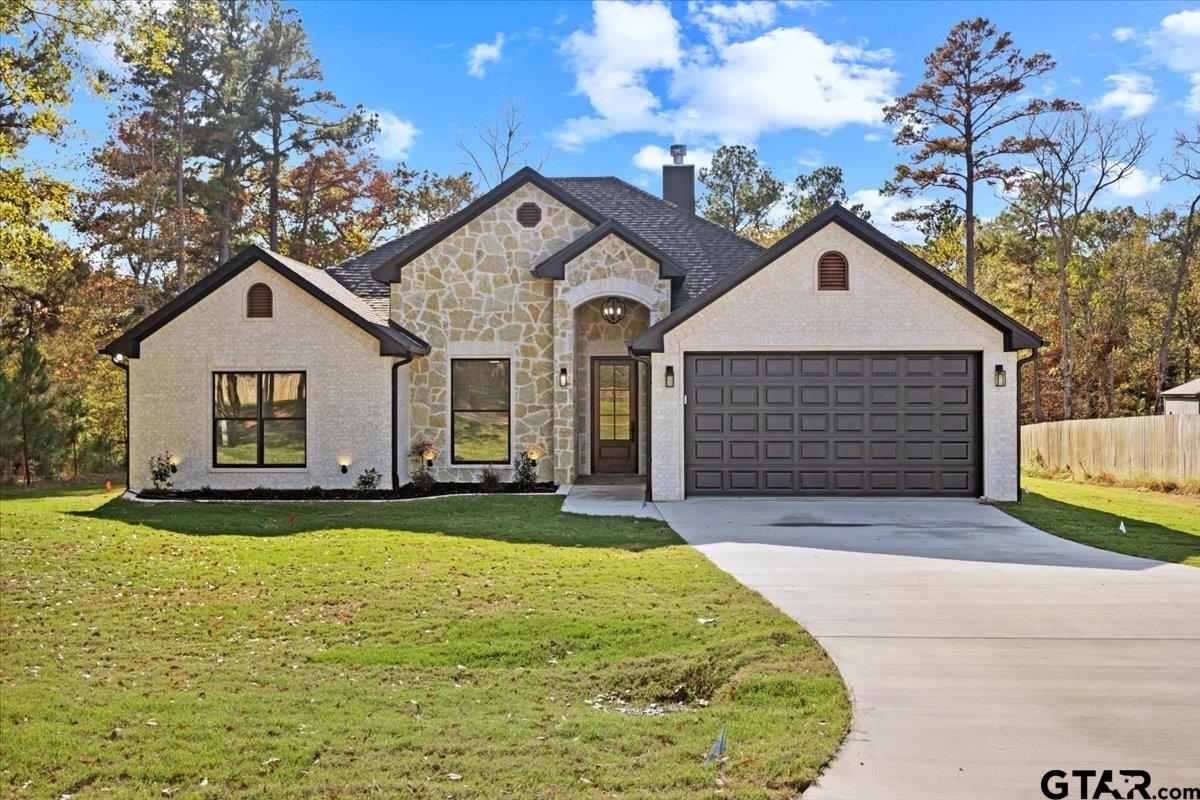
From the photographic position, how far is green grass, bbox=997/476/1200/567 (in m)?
11.0

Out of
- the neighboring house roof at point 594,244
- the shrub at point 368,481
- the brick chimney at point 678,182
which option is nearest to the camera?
the shrub at point 368,481

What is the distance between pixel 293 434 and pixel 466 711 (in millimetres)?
12248

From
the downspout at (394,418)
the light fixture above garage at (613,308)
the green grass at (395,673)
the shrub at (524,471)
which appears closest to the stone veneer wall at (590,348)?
the light fixture above garage at (613,308)

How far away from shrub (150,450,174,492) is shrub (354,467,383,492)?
11.2 feet

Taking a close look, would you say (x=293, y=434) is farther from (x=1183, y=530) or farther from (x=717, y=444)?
(x=1183, y=530)

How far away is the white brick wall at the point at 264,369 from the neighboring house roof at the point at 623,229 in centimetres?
187

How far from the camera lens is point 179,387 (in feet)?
54.2

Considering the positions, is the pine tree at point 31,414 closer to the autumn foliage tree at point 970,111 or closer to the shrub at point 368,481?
the shrub at point 368,481

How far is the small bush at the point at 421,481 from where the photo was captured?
16641 mm

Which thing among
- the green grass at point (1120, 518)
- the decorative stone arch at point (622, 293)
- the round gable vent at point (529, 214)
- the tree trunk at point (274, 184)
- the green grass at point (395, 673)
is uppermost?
the tree trunk at point (274, 184)

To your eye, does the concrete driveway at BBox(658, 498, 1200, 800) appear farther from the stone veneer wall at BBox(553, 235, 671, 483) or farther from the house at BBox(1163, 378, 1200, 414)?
the house at BBox(1163, 378, 1200, 414)

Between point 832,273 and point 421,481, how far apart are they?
26.5ft

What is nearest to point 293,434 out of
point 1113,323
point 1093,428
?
point 1093,428

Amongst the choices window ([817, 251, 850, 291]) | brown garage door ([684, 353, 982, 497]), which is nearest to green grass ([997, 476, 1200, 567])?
brown garage door ([684, 353, 982, 497])
